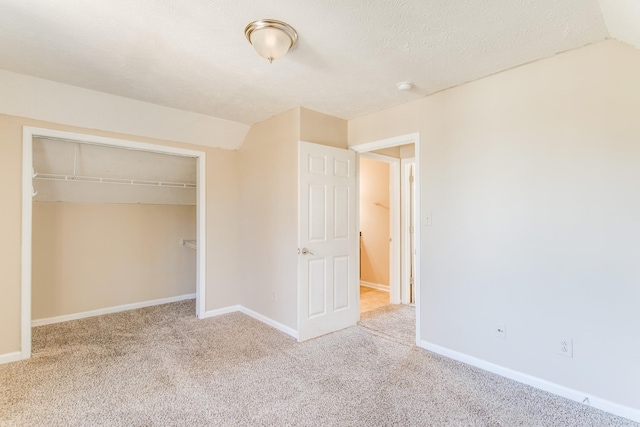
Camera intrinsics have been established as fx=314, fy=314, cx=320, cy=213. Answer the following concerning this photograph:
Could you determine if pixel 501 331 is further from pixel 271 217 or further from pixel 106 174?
pixel 106 174

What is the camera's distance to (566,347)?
2199mm

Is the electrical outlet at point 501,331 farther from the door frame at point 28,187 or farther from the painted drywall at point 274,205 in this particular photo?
the door frame at point 28,187

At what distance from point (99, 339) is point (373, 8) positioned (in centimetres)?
386

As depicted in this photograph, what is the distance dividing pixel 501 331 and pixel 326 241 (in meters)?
1.79

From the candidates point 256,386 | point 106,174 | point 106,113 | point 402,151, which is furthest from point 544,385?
point 106,174

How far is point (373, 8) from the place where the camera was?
174 cm

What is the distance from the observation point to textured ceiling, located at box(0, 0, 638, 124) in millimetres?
1734

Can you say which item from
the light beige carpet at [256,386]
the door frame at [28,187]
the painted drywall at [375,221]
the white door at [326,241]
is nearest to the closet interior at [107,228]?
the door frame at [28,187]

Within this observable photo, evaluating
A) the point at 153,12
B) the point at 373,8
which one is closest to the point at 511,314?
the point at 373,8

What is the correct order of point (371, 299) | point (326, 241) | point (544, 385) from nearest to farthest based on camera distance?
point (544, 385) < point (326, 241) < point (371, 299)

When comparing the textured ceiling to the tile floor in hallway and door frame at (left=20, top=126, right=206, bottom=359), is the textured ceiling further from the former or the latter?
the tile floor in hallway

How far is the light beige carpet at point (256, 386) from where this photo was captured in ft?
6.53

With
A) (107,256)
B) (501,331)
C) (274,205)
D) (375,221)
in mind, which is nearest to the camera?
(501,331)

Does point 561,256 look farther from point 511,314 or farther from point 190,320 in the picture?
point 190,320
